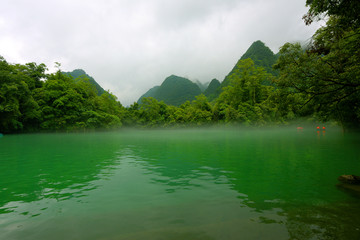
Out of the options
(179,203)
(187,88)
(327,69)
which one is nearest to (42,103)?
(179,203)

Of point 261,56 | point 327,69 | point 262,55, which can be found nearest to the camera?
point 327,69

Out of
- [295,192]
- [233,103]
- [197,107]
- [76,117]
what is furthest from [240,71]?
[295,192]

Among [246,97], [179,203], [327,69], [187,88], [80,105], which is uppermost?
[187,88]

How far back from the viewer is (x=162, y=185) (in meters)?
7.53

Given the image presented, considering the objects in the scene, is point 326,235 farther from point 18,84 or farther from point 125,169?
point 18,84

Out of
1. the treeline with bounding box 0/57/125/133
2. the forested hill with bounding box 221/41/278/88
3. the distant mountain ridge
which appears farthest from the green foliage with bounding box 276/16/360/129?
the distant mountain ridge

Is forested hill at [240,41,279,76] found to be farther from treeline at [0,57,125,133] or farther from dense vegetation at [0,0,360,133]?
treeline at [0,57,125,133]

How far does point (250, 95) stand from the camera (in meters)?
58.4

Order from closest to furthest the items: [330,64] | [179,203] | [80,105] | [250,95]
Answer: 1. [179,203]
2. [330,64]
3. [80,105]
4. [250,95]

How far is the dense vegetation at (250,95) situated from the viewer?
12.5 meters

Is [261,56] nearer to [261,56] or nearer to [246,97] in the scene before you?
[261,56]

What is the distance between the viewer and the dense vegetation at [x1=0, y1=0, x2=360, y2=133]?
40.9 feet

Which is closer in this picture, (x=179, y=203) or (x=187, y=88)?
(x=179, y=203)

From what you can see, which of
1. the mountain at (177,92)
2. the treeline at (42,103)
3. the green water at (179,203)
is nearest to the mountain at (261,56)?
the mountain at (177,92)
